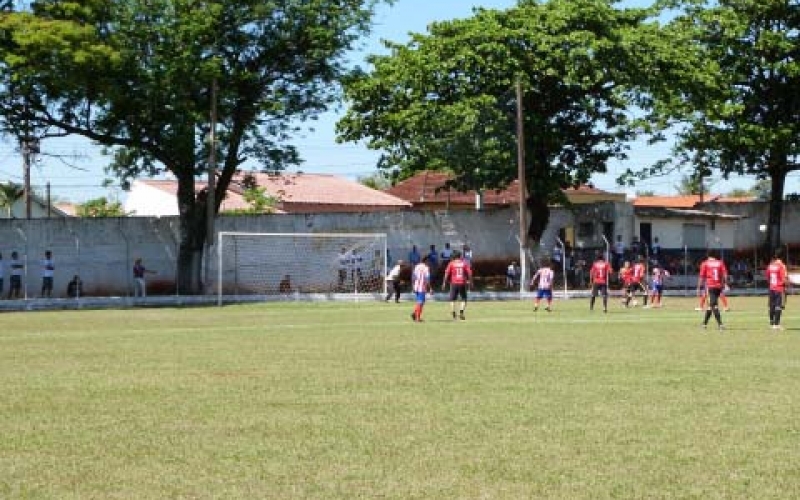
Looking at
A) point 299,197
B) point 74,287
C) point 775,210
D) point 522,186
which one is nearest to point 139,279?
point 74,287

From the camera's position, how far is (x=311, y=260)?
49000mm

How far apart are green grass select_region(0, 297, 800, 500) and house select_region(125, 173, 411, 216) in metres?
49.0

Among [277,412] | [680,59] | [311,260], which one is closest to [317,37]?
[311,260]

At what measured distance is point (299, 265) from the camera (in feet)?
160

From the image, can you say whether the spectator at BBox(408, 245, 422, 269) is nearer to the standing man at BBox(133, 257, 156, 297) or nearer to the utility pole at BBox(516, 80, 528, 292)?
the utility pole at BBox(516, 80, 528, 292)

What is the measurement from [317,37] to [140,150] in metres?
8.19

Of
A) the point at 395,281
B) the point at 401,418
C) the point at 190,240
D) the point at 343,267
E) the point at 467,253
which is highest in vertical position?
the point at 190,240

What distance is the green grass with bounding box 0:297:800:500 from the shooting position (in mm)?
9016

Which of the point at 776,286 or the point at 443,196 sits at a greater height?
the point at 443,196

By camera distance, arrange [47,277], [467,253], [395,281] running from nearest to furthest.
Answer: [47,277]
[395,281]
[467,253]

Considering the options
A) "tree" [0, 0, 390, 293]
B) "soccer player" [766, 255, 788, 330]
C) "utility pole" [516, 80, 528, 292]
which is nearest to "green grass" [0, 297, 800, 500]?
"soccer player" [766, 255, 788, 330]

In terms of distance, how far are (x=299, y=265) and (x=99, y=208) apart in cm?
3863

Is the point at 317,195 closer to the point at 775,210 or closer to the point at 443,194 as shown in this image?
the point at 443,194

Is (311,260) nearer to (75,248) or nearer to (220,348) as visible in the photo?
(75,248)
